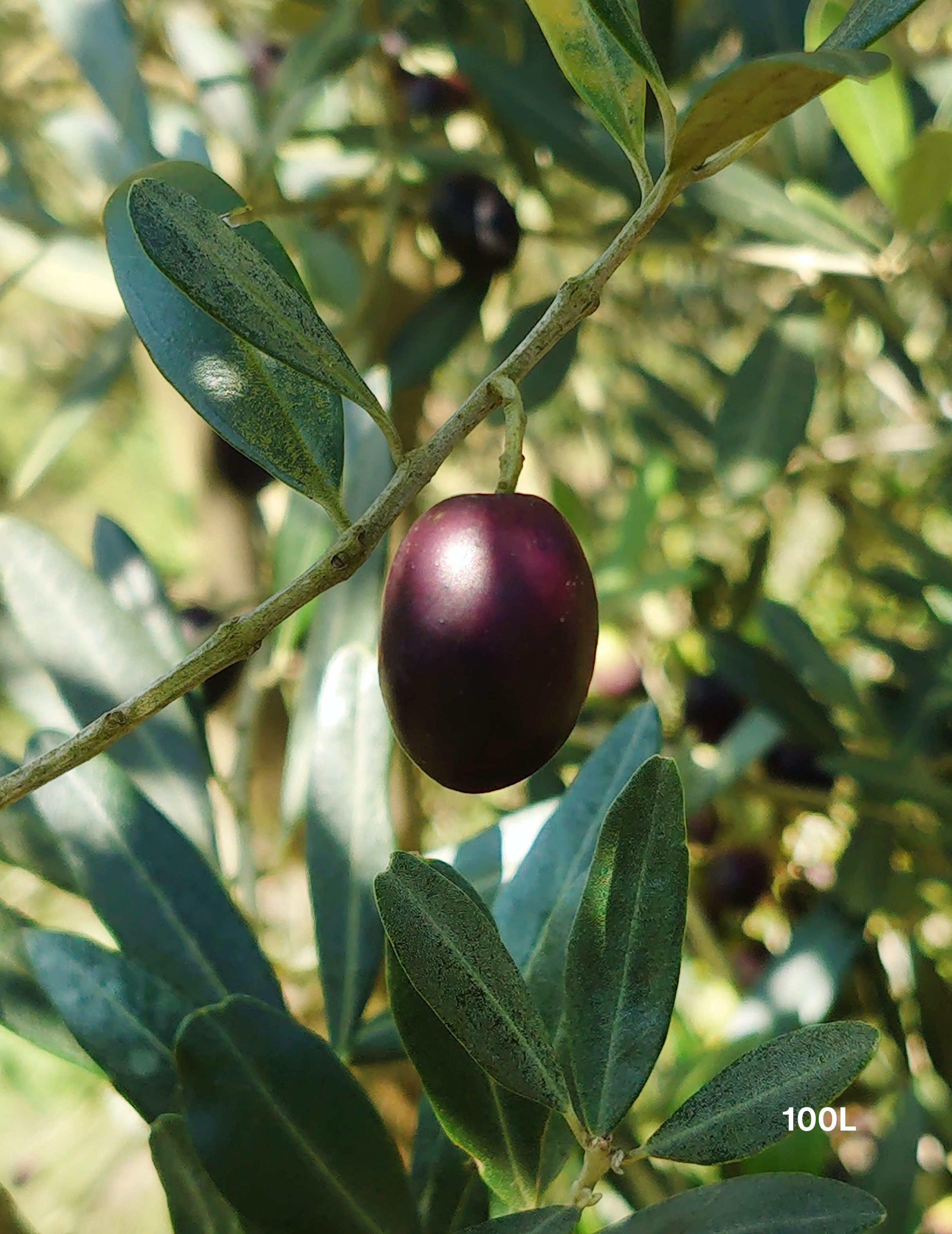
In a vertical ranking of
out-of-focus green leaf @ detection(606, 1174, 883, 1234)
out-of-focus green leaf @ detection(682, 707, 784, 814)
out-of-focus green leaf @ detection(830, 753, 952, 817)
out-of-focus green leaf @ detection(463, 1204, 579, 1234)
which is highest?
out-of-focus green leaf @ detection(463, 1204, 579, 1234)

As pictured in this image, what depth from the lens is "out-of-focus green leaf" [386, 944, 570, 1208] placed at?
1.40ft

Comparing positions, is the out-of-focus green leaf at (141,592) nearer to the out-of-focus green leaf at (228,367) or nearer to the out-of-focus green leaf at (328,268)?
the out-of-focus green leaf at (228,367)

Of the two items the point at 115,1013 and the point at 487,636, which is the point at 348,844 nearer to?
the point at 115,1013

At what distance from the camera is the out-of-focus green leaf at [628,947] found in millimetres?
405

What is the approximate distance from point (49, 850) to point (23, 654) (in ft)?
0.61

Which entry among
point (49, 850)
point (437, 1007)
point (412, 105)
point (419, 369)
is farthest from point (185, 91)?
point (437, 1007)

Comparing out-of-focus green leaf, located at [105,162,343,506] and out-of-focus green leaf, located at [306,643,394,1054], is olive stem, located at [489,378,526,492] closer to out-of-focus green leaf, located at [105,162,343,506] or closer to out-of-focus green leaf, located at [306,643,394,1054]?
out-of-focus green leaf, located at [105,162,343,506]

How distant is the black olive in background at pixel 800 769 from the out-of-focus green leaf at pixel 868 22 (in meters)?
→ 0.83

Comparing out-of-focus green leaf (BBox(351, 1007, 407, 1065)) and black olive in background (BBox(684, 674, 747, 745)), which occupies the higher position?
out-of-focus green leaf (BBox(351, 1007, 407, 1065))

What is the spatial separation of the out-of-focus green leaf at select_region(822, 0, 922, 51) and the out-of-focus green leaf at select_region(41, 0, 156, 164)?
2.38 ft

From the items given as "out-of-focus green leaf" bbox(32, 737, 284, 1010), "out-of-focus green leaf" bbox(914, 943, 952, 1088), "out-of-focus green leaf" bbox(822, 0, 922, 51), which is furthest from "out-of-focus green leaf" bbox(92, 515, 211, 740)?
"out-of-focus green leaf" bbox(914, 943, 952, 1088)

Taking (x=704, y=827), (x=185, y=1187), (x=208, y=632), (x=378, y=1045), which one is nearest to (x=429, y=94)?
(x=208, y=632)

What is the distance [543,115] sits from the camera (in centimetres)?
92

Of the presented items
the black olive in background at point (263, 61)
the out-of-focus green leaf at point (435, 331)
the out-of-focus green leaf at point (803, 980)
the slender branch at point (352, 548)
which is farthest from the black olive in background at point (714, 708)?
the slender branch at point (352, 548)
